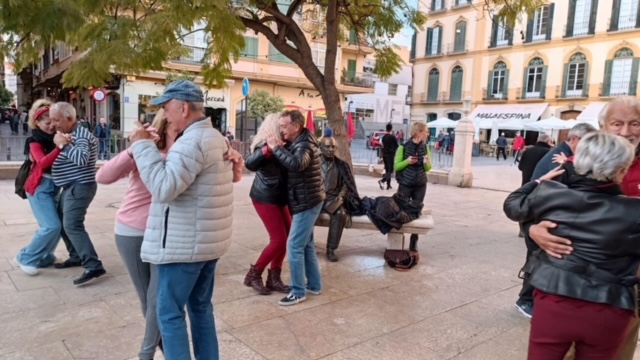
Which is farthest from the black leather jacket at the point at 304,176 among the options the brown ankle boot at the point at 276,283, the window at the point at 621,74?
the window at the point at 621,74

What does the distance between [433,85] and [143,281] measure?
40553 mm

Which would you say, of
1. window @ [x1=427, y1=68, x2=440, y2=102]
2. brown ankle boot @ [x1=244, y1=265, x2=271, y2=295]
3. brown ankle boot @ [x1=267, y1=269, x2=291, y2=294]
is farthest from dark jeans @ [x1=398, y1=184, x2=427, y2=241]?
window @ [x1=427, y1=68, x2=440, y2=102]

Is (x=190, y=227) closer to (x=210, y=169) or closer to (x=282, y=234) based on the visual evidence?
(x=210, y=169)

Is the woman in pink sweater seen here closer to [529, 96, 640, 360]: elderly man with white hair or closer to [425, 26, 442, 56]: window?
[529, 96, 640, 360]: elderly man with white hair

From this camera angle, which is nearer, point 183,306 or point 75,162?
point 183,306

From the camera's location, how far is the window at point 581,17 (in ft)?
103

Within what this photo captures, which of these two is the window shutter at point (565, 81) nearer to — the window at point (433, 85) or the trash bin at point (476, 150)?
the trash bin at point (476, 150)

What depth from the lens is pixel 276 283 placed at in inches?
173

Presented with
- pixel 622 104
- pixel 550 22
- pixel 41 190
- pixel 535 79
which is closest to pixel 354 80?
pixel 535 79

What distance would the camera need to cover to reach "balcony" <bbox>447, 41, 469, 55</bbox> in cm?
3800

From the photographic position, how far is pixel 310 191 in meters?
4.07

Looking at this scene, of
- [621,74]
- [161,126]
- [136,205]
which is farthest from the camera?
[621,74]

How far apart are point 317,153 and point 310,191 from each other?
1.13ft

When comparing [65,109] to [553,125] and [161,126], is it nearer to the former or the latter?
[161,126]
